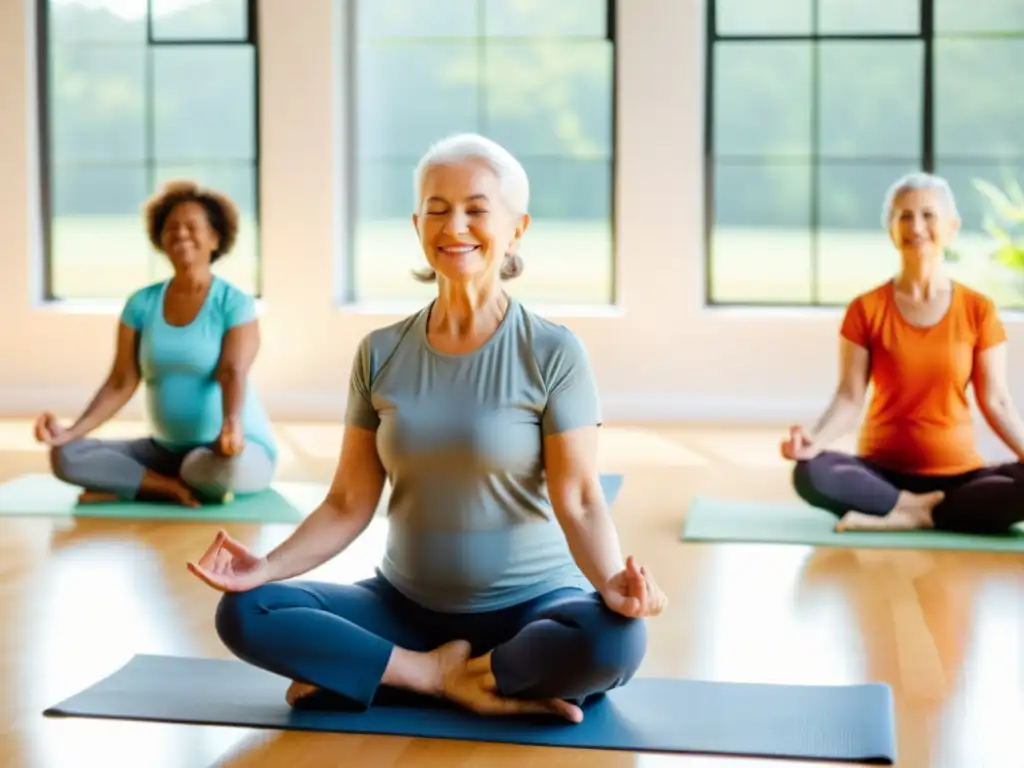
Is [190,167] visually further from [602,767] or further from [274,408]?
[602,767]

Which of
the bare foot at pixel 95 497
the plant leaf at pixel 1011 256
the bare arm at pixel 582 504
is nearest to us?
the bare arm at pixel 582 504

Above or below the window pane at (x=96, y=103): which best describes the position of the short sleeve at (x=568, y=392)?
below

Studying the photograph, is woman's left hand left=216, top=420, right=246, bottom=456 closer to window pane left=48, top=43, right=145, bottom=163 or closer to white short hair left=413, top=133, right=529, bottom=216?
white short hair left=413, top=133, right=529, bottom=216

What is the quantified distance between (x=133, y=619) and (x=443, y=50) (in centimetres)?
452

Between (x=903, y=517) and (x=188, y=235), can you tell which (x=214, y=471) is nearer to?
(x=188, y=235)

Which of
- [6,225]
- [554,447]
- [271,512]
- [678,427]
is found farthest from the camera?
[6,225]

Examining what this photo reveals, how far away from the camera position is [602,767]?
102 inches

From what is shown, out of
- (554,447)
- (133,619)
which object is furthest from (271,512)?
(554,447)

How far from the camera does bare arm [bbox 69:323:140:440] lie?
507 cm

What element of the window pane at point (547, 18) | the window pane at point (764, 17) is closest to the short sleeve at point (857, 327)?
the window pane at point (764, 17)

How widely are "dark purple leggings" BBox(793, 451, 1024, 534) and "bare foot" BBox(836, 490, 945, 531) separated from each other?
→ 0.05 ft

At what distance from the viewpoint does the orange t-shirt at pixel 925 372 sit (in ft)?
15.1

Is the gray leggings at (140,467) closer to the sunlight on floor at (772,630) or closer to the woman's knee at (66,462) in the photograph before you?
the woman's knee at (66,462)

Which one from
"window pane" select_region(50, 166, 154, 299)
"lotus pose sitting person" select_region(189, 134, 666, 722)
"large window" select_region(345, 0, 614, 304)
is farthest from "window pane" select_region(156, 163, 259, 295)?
"lotus pose sitting person" select_region(189, 134, 666, 722)
